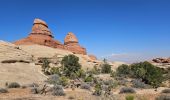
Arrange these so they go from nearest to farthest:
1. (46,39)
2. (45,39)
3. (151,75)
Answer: (151,75) → (45,39) → (46,39)

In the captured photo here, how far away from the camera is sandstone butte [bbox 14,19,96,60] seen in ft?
324

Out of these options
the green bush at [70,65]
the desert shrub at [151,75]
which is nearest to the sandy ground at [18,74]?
the green bush at [70,65]

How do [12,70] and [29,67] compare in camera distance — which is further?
[29,67]

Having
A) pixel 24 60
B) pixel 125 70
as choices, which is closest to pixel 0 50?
pixel 24 60

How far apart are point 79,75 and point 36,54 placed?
29.7 metres

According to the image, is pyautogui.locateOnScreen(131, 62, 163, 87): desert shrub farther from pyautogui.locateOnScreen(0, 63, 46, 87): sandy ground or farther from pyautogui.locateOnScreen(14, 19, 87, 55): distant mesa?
pyautogui.locateOnScreen(14, 19, 87, 55): distant mesa

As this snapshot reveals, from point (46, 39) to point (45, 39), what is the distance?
450 mm

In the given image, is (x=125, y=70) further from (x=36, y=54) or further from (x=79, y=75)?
(x=36, y=54)

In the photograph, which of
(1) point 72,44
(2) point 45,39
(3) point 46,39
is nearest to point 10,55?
(2) point 45,39

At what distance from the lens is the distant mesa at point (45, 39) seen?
98812 mm

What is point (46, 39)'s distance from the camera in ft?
333

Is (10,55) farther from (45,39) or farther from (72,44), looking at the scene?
(72,44)

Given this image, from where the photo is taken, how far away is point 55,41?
4090 inches

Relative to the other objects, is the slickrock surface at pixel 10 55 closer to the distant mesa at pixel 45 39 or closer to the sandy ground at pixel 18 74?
the sandy ground at pixel 18 74
